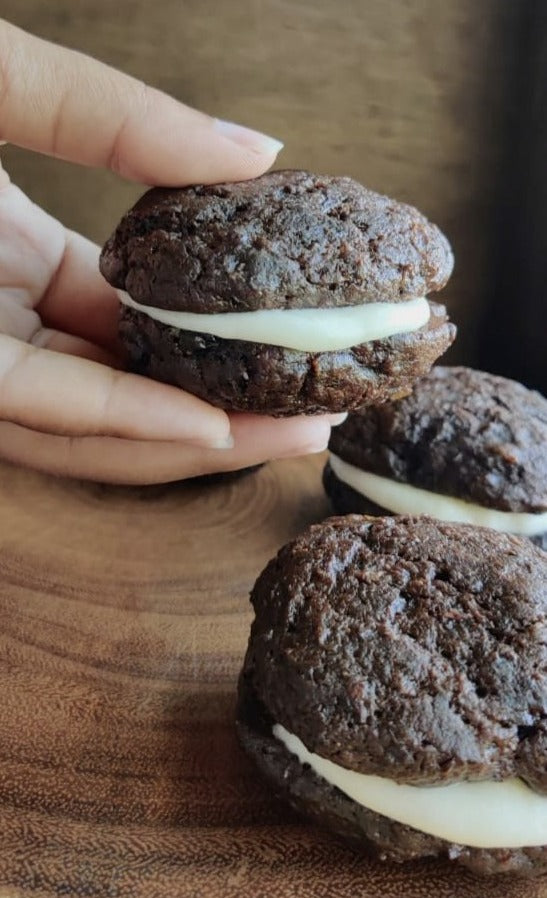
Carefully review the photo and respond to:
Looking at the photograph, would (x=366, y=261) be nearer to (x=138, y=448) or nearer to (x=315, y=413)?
(x=315, y=413)

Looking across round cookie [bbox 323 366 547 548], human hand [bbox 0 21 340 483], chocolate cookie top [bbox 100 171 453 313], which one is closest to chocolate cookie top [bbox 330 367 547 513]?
round cookie [bbox 323 366 547 548]

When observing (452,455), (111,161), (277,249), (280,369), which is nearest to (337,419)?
(452,455)

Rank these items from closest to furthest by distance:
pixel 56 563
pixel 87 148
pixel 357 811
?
1. pixel 357 811
2. pixel 87 148
3. pixel 56 563

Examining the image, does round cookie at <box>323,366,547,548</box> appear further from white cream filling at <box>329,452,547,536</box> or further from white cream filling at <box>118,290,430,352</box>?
white cream filling at <box>118,290,430,352</box>

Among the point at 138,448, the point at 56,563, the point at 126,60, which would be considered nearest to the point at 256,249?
the point at 138,448

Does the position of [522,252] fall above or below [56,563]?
above
